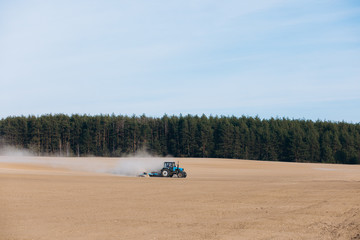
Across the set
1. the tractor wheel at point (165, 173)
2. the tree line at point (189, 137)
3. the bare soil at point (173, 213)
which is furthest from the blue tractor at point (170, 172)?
the tree line at point (189, 137)

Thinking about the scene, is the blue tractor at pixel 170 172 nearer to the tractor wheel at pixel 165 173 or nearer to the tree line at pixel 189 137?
the tractor wheel at pixel 165 173

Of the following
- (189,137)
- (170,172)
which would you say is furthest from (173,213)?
(189,137)

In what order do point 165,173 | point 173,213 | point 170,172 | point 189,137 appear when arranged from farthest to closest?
1. point 189,137
2. point 165,173
3. point 170,172
4. point 173,213

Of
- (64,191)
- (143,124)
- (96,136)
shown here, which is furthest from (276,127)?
(64,191)

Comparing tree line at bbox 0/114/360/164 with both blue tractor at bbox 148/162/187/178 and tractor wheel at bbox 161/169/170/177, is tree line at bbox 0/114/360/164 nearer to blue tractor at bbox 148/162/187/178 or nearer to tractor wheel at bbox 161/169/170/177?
blue tractor at bbox 148/162/187/178

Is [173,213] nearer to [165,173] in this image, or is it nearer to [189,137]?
[165,173]

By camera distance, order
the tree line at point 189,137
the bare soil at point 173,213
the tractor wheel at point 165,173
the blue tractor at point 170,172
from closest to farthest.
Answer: the bare soil at point 173,213 → the blue tractor at point 170,172 → the tractor wheel at point 165,173 → the tree line at point 189,137

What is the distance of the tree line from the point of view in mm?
92438

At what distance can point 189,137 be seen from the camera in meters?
98.9

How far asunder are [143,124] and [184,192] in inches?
3141

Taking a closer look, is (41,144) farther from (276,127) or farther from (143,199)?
(143,199)

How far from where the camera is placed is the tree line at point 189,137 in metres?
92.4

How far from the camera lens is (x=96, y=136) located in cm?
10306

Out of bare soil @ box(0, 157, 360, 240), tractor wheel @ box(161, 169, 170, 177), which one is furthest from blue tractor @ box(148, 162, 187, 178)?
bare soil @ box(0, 157, 360, 240)
